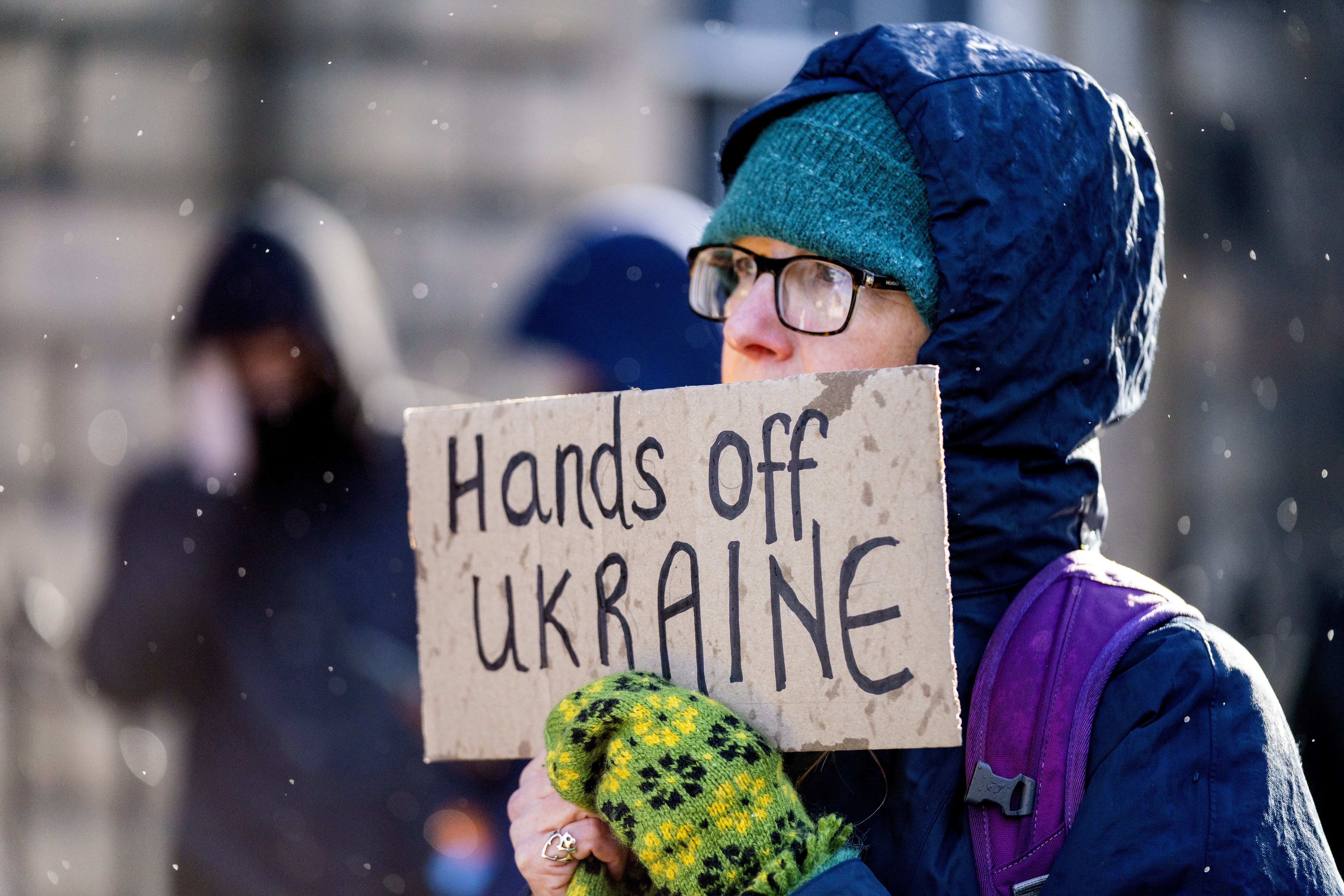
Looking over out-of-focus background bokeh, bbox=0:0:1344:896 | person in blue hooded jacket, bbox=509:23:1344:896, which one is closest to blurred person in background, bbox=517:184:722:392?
out-of-focus background bokeh, bbox=0:0:1344:896

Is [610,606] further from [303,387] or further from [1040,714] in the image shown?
[303,387]

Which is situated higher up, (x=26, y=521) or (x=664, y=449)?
(x=664, y=449)

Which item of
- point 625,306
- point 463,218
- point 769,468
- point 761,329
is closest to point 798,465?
point 769,468

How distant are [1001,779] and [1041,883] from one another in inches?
3.6

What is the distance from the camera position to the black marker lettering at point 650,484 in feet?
3.30

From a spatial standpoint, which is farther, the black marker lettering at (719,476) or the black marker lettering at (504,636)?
the black marker lettering at (504,636)

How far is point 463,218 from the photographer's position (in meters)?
3.59

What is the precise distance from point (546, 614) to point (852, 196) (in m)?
0.57

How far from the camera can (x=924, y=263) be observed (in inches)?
42.8

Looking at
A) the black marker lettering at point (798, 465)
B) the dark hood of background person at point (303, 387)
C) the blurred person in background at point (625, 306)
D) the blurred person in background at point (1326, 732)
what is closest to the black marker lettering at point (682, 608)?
the black marker lettering at point (798, 465)

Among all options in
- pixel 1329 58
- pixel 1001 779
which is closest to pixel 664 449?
pixel 1001 779

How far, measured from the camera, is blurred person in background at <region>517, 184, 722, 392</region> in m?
2.50

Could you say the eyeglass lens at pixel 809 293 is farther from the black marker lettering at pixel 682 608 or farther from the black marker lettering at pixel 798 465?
the black marker lettering at pixel 682 608

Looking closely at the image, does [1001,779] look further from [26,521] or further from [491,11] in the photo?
[491,11]
